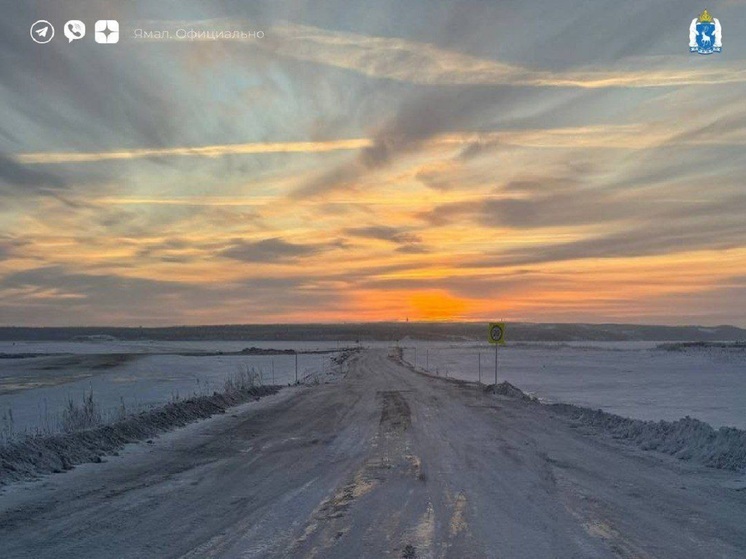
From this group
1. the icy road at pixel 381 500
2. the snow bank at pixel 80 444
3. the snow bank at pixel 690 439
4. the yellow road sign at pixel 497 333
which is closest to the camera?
the icy road at pixel 381 500

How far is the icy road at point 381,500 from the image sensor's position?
24.3 feet

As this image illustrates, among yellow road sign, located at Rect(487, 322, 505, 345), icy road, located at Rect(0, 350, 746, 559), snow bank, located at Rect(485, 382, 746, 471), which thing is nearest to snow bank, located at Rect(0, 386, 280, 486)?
icy road, located at Rect(0, 350, 746, 559)

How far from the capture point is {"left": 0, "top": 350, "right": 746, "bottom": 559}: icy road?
7.42 meters

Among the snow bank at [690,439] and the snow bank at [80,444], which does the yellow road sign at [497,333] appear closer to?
the snow bank at [690,439]

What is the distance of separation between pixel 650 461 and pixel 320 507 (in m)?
7.93

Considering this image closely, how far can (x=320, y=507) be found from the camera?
361 inches

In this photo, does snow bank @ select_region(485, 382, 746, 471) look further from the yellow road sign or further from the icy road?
the yellow road sign

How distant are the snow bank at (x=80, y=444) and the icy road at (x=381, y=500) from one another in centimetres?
52

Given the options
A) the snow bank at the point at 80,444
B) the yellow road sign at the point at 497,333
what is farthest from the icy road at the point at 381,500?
the yellow road sign at the point at 497,333

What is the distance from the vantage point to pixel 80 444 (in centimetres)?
1400

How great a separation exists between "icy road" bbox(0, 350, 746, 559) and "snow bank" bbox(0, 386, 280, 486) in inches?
20.5

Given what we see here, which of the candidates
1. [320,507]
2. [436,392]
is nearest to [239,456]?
[320,507]

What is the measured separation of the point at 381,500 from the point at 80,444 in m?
7.84

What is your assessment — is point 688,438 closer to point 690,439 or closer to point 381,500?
point 690,439
